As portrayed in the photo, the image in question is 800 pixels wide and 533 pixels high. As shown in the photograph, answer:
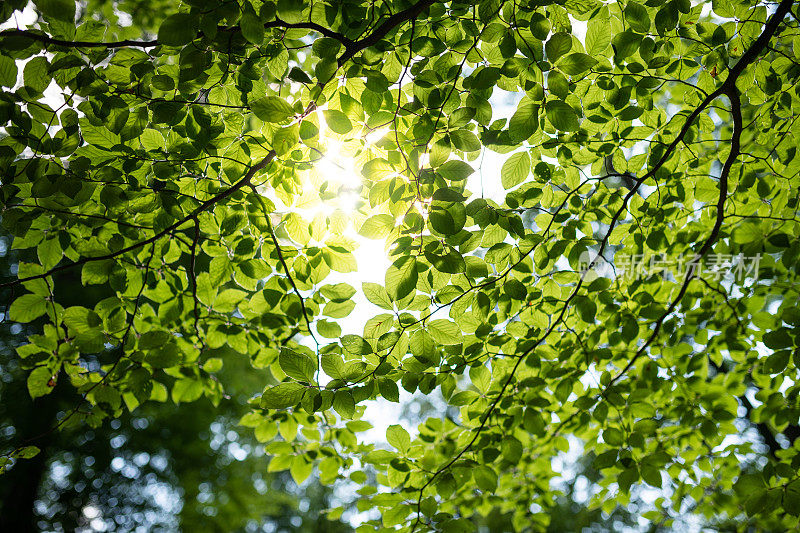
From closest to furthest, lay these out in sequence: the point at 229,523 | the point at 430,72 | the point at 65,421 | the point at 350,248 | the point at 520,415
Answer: the point at 430,72
the point at 350,248
the point at 65,421
the point at 520,415
the point at 229,523

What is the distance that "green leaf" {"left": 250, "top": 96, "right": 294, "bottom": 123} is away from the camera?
4.36ft

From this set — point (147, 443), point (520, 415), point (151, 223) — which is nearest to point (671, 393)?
point (520, 415)

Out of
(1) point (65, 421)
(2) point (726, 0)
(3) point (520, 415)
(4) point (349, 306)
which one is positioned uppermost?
(2) point (726, 0)

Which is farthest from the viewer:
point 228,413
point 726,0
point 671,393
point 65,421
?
point 228,413

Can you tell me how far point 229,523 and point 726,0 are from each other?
32.2 ft

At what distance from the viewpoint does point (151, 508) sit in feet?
30.9

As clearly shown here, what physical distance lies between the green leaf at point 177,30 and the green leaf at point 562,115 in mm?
1150

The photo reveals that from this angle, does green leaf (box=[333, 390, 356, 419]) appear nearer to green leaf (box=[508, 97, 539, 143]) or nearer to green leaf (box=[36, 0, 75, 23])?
green leaf (box=[508, 97, 539, 143])

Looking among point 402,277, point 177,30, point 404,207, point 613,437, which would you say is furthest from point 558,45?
point 613,437

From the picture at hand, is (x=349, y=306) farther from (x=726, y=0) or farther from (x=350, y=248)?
(x=726, y=0)

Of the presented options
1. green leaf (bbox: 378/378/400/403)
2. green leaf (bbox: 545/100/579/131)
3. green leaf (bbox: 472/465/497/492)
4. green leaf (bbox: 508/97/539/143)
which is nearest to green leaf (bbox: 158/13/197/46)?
green leaf (bbox: 508/97/539/143)

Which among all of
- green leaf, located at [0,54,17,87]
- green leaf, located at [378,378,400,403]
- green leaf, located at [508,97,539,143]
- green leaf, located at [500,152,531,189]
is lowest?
green leaf, located at [378,378,400,403]

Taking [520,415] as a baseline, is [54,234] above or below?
above

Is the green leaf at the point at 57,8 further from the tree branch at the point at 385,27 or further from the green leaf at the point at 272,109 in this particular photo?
the tree branch at the point at 385,27
